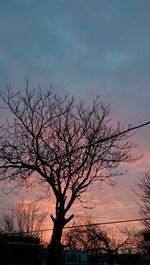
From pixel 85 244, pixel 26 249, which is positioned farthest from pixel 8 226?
pixel 85 244

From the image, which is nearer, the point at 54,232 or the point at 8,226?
the point at 54,232

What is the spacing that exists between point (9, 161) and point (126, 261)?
9076 cm

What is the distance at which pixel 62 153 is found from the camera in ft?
68.0

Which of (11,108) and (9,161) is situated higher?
(11,108)

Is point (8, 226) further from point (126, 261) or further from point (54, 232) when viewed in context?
point (126, 261)

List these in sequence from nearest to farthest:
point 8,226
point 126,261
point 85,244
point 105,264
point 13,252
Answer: point 13,252
point 8,226
point 85,244
point 105,264
point 126,261

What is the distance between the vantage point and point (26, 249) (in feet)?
133

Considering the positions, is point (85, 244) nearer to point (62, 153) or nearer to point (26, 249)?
point (26, 249)

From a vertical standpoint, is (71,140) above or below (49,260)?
above


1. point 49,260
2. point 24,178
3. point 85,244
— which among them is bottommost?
point 49,260

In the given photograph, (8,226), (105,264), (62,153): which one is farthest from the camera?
(105,264)

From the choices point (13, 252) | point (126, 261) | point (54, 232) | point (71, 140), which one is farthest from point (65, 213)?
point (126, 261)

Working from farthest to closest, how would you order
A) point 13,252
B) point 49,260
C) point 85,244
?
1. point 85,244
2. point 13,252
3. point 49,260

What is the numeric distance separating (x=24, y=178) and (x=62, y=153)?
2298 mm
